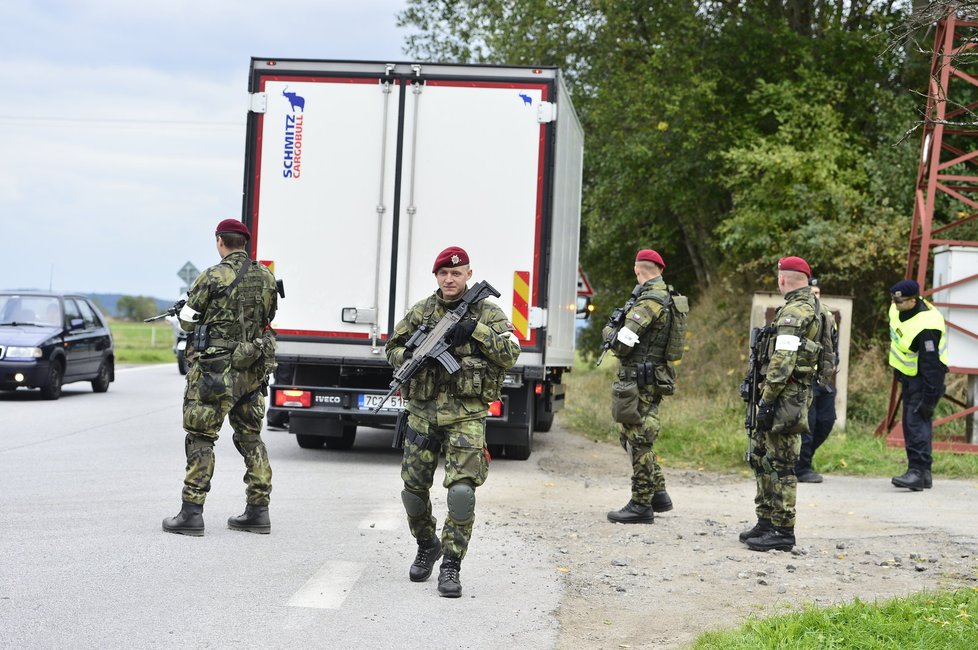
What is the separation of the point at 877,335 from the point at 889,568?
10598 mm

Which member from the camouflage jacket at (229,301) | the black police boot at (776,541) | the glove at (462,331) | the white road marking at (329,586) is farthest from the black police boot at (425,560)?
the black police boot at (776,541)

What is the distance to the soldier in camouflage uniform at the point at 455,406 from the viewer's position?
5.88m

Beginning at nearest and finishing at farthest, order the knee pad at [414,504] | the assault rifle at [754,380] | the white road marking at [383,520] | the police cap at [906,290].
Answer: the knee pad at [414,504] → the assault rifle at [754,380] → the white road marking at [383,520] → the police cap at [906,290]

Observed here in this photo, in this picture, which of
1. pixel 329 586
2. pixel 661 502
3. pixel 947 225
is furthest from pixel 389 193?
pixel 947 225

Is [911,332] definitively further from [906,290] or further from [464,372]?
[464,372]

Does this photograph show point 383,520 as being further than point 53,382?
No

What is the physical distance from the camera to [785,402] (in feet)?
23.9

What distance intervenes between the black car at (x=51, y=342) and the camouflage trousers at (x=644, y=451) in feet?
34.6

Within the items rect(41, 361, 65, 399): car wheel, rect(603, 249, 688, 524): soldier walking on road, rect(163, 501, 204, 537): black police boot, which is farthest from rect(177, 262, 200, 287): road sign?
rect(163, 501, 204, 537): black police boot

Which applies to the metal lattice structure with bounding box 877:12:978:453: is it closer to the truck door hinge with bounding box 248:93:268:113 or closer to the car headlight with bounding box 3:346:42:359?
the truck door hinge with bounding box 248:93:268:113

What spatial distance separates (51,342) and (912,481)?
11.8 meters

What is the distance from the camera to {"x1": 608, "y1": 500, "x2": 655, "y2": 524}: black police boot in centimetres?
824

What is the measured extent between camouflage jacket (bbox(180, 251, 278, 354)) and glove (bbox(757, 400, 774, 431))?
327cm

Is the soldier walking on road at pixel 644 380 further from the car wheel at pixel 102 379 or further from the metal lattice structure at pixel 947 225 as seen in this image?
the car wheel at pixel 102 379
